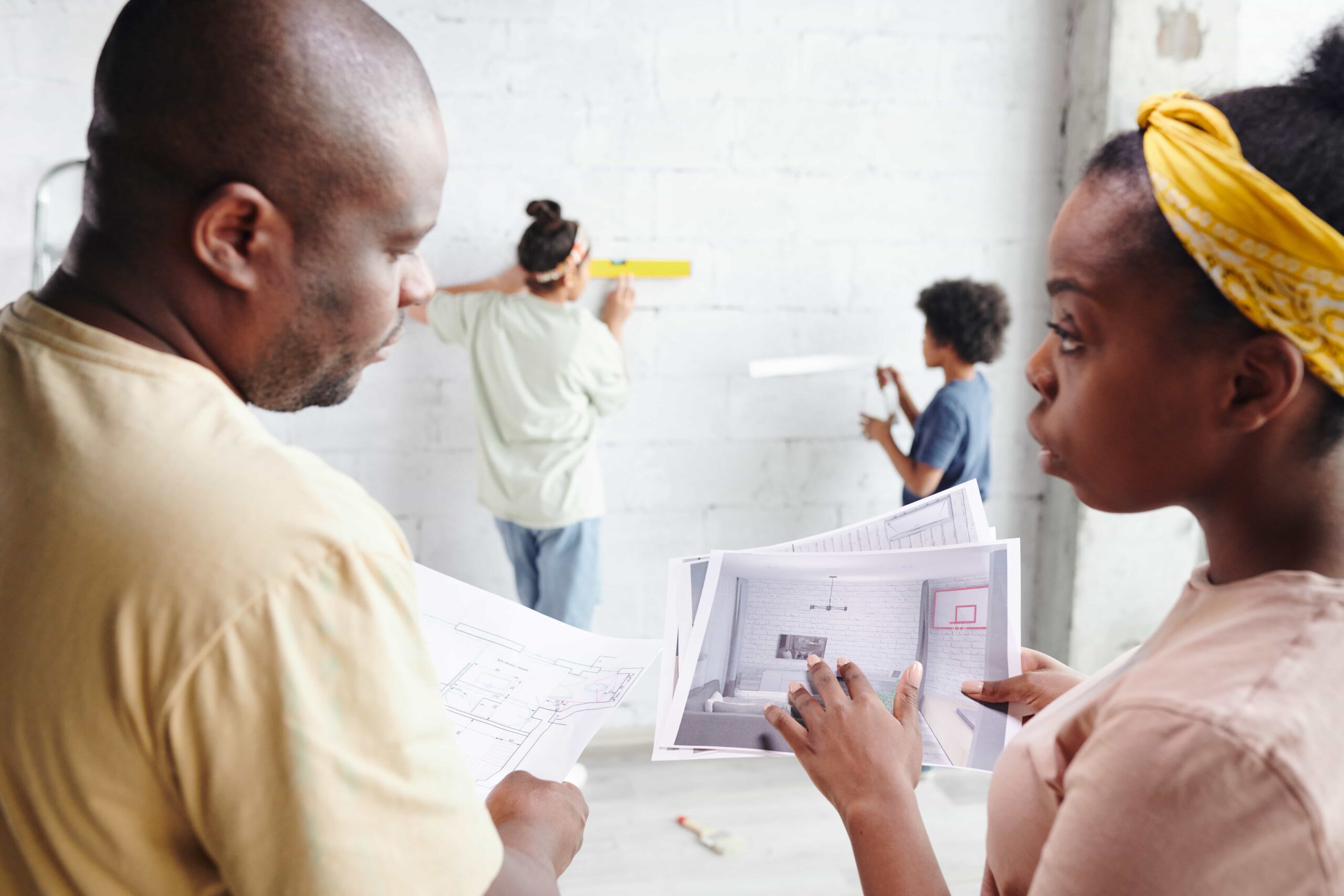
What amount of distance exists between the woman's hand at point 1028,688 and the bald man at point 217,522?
19.5 inches

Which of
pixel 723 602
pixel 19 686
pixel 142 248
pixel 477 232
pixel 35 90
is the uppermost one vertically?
pixel 35 90

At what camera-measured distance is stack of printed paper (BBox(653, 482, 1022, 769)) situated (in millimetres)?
922

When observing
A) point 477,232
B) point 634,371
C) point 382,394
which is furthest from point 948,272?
point 382,394

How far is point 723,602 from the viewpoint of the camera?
106cm

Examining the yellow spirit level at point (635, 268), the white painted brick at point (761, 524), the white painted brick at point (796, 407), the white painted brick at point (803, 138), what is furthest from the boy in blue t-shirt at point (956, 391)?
the yellow spirit level at point (635, 268)

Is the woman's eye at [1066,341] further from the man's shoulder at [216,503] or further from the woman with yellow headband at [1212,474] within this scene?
the man's shoulder at [216,503]

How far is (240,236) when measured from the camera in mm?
591

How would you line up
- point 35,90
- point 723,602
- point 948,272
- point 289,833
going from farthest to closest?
point 948,272, point 35,90, point 723,602, point 289,833

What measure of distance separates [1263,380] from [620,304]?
7.38 ft

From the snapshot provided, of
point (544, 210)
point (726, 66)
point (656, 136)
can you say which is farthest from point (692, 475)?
point (726, 66)

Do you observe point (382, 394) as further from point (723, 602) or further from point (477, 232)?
point (723, 602)

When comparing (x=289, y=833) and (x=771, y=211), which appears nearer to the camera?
(x=289, y=833)

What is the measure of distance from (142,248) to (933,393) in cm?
266

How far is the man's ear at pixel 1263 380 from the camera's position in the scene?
544 millimetres
